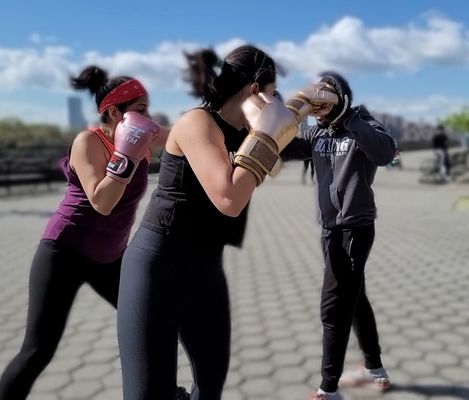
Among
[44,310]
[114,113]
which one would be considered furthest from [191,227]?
[44,310]

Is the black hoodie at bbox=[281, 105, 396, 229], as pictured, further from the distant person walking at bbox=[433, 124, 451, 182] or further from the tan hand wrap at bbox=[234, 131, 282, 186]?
the distant person walking at bbox=[433, 124, 451, 182]

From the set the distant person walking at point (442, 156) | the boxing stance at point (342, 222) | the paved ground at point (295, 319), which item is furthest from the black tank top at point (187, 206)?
the distant person walking at point (442, 156)

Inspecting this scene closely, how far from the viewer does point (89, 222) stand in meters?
2.34

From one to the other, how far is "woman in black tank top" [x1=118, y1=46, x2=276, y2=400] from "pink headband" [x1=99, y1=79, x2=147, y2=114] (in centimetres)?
62

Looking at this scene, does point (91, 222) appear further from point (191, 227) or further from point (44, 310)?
point (191, 227)

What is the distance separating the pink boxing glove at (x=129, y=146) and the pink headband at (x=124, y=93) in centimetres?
31

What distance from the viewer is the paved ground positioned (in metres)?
2.96

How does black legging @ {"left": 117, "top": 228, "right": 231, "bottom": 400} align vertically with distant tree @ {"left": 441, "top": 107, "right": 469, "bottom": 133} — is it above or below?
below

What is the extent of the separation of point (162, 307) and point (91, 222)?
83 centimetres

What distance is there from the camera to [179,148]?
1636 millimetres

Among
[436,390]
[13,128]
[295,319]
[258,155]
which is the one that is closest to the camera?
[258,155]

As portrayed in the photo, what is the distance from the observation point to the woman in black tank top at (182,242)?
1.64m

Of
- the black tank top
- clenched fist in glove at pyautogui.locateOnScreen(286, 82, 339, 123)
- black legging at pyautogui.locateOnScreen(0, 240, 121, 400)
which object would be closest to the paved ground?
black legging at pyautogui.locateOnScreen(0, 240, 121, 400)

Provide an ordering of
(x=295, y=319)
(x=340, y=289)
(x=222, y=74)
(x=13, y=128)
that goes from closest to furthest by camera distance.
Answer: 1. (x=222, y=74)
2. (x=340, y=289)
3. (x=295, y=319)
4. (x=13, y=128)
